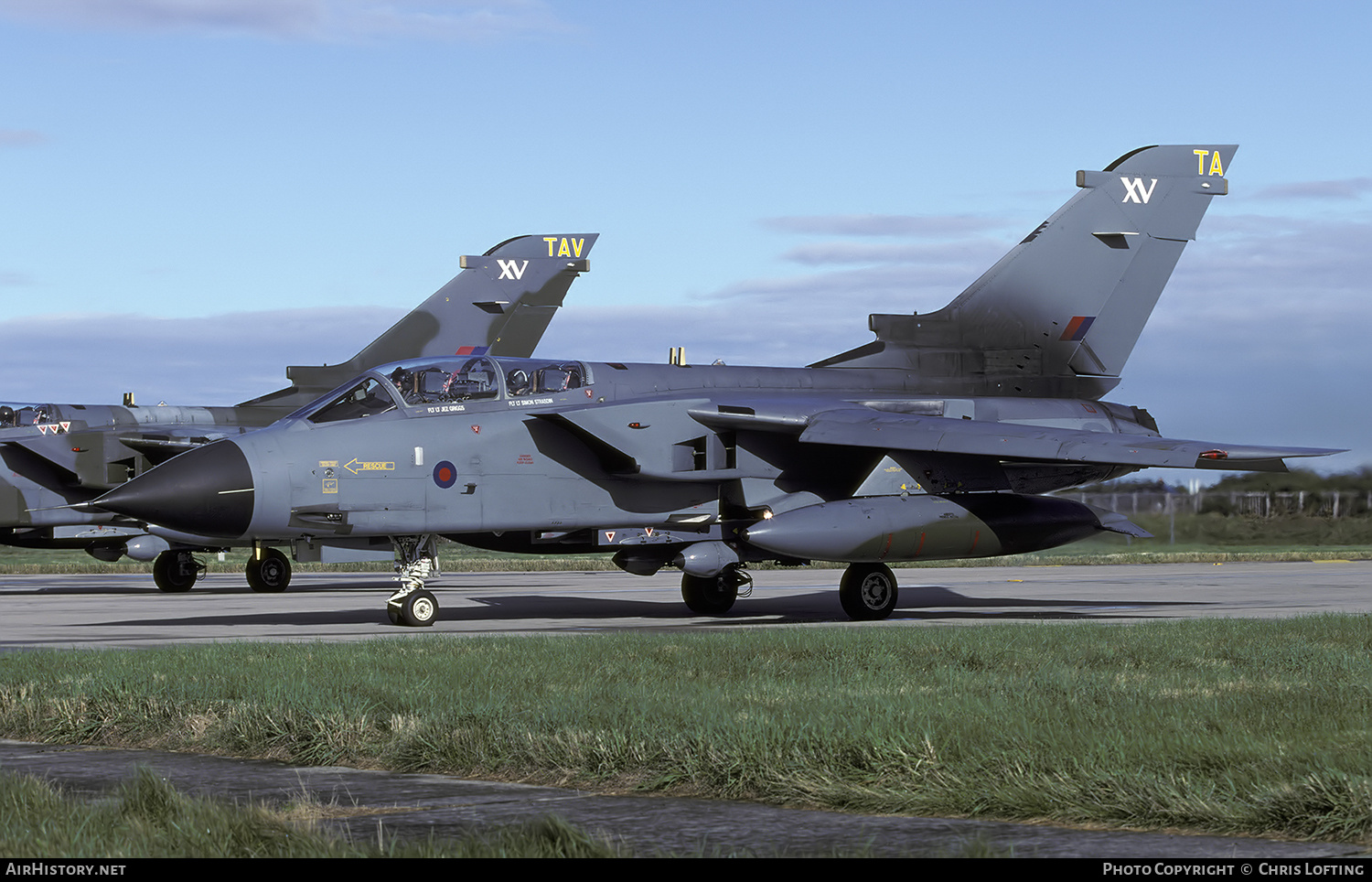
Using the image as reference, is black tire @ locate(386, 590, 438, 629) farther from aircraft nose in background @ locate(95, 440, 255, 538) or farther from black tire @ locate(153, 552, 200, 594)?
black tire @ locate(153, 552, 200, 594)

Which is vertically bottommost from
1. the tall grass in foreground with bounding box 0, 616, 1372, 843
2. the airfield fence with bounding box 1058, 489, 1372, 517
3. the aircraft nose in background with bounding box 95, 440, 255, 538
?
the tall grass in foreground with bounding box 0, 616, 1372, 843

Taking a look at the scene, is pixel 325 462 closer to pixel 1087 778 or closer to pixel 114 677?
pixel 114 677

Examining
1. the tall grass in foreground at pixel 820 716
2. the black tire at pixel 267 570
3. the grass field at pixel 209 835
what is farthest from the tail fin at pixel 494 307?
the grass field at pixel 209 835

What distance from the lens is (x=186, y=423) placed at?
29047 millimetres

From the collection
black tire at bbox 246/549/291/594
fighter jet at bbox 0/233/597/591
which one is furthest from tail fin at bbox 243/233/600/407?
black tire at bbox 246/549/291/594

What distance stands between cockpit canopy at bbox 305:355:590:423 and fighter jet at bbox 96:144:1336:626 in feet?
0.09

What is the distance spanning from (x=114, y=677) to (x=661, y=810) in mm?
5346

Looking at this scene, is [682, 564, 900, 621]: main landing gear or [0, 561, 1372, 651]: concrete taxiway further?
[682, 564, 900, 621]: main landing gear

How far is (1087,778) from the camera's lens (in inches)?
232

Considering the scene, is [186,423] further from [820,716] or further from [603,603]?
[820,716]

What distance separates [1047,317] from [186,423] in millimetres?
17325

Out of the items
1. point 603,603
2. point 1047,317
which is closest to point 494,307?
point 603,603

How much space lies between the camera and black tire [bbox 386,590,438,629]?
54.9 ft

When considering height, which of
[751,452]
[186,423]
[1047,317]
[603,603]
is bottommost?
[603,603]
